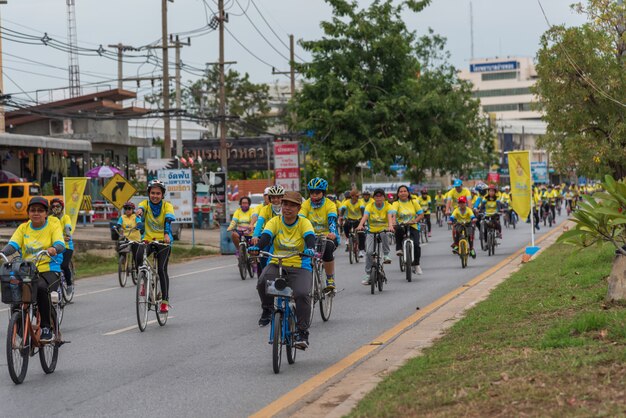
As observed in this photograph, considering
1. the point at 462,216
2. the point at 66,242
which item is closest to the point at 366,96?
the point at 462,216

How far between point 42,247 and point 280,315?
8.69ft

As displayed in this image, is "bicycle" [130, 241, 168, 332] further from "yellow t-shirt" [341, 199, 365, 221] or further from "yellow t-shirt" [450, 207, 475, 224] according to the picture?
"yellow t-shirt" [341, 199, 365, 221]

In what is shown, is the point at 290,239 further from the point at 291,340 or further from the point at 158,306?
the point at 158,306

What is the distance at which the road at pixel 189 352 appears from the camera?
30.0 feet

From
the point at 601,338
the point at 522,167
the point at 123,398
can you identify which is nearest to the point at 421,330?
the point at 601,338

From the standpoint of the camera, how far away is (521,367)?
851 centimetres

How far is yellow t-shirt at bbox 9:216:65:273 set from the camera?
1094 cm

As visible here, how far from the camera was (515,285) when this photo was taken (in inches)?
675

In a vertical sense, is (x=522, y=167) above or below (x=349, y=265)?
above

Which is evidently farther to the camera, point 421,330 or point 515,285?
point 515,285

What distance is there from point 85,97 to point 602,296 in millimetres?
51020

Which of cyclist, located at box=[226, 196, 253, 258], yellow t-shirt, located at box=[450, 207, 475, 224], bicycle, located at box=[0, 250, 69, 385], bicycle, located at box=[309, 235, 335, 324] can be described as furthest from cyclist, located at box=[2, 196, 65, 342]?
yellow t-shirt, located at box=[450, 207, 475, 224]

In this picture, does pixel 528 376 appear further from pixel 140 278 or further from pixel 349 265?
pixel 349 265

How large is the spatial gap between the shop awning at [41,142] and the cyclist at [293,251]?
132 ft
